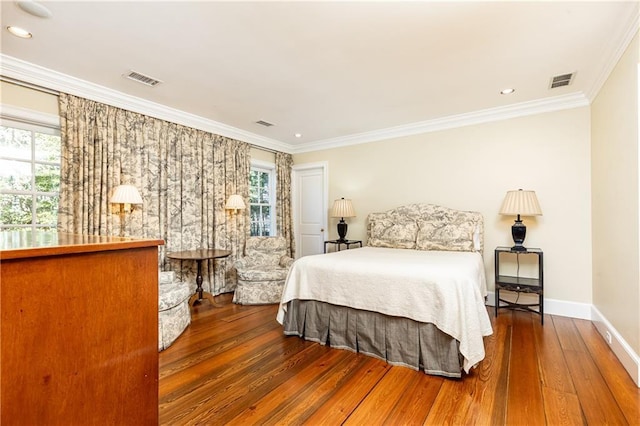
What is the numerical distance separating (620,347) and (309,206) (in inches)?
175

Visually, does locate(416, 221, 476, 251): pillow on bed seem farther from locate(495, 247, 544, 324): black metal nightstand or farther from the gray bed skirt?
the gray bed skirt

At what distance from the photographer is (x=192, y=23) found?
2.17 metres

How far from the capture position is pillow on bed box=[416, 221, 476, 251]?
383 centimetres

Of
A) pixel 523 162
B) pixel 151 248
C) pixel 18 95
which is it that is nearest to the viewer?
pixel 151 248

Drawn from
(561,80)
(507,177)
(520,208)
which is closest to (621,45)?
(561,80)

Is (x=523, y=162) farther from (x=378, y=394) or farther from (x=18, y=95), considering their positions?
(x=18, y=95)

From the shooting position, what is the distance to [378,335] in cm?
254

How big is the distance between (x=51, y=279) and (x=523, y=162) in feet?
14.7

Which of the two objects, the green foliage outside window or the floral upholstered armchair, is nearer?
the floral upholstered armchair

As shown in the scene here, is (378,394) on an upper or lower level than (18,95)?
lower

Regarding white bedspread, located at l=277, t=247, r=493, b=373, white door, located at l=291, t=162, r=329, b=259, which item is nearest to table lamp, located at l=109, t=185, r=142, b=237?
white bedspread, located at l=277, t=247, r=493, b=373

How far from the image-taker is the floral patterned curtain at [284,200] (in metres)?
5.59

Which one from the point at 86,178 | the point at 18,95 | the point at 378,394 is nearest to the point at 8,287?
the point at 378,394

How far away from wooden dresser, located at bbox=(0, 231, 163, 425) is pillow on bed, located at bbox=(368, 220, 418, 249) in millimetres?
3572
